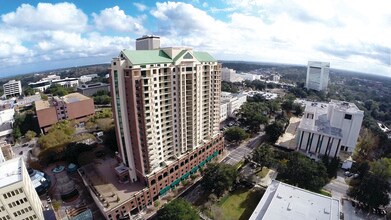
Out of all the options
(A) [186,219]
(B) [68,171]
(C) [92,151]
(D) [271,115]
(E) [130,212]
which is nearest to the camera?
(A) [186,219]

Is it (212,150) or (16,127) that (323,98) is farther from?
(16,127)

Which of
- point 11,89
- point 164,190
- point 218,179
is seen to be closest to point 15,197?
point 164,190

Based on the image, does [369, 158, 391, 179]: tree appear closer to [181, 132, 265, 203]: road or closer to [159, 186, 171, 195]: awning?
[181, 132, 265, 203]: road

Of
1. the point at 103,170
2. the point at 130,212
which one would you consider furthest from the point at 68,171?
the point at 130,212

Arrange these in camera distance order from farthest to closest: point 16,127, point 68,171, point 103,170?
point 16,127 → point 68,171 → point 103,170

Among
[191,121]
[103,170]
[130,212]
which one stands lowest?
[130,212]

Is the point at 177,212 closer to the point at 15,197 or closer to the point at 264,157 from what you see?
the point at 15,197
